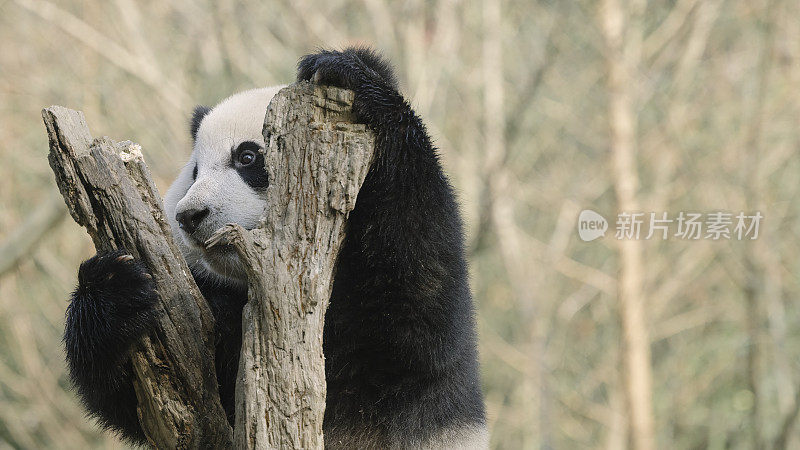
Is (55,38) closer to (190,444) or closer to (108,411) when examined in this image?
(108,411)

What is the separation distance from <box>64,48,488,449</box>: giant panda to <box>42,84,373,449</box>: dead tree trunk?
0.09m

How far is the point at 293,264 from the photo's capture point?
2.19m

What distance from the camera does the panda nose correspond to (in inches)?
108

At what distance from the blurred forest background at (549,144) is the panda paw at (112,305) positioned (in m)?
4.65

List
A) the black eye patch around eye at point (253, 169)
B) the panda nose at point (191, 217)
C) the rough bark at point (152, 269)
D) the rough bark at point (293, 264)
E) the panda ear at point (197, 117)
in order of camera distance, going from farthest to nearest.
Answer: the panda ear at point (197, 117)
the black eye patch around eye at point (253, 169)
the panda nose at point (191, 217)
the rough bark at point (152, 269)
the rough bark at point (293, 264)

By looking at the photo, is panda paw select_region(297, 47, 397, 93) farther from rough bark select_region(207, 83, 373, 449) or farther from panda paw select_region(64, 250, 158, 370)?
panda paw select_region(64, 250, 158, 370)

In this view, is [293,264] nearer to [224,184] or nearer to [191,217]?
[191,217]

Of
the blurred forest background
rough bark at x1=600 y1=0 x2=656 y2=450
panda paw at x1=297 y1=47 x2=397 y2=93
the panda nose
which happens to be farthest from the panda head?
rough bark at x1=600 y1=0 x2=656 y2=450

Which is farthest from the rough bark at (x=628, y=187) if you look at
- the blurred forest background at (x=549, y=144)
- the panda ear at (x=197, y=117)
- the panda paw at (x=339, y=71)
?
the panda paw at (x=339, y=71)

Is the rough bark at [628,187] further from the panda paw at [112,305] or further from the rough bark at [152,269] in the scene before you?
the panda paw at [112,305]

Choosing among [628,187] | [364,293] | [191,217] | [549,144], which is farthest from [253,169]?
[549,144]

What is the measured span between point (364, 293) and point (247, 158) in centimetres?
80

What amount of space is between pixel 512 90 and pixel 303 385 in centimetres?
719

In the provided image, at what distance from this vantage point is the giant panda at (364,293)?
96.1 inches
